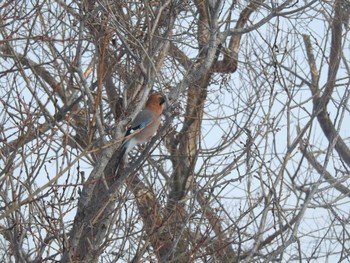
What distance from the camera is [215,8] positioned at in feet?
17.9

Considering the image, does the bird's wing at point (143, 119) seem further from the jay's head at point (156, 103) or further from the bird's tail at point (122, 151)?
the bird's tail at point (122, 151)

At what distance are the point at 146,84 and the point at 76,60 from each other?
0.50 meters

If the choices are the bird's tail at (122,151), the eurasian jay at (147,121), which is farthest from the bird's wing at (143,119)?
the bird's tail at (122,151)

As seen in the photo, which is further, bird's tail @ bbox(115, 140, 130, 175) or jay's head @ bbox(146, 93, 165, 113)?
jay's head @ bbox(146, 93, 165, 113)

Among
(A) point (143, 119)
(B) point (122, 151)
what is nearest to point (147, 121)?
(A) point (143, 119)

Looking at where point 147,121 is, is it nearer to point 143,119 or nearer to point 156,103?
point 143,119

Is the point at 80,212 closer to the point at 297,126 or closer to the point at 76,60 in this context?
the point at 76,60

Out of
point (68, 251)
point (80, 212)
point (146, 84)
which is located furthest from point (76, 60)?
point (68, 251)

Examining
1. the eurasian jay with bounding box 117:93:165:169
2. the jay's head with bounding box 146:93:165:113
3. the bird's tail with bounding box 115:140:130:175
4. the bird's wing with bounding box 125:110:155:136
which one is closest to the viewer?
the bird's tail with bounding box 115:140:130:175

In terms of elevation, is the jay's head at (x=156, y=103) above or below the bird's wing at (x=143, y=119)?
above

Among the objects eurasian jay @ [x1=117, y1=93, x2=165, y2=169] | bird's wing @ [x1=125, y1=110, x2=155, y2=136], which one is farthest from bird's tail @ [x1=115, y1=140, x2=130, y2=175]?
bird's wing @ [x1=125, y1=110, x2=155, y2=136]

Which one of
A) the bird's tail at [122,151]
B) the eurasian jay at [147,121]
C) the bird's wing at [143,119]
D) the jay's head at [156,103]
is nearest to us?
the bird's tail at [122,151]

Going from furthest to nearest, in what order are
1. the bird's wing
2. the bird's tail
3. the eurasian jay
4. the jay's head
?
the jay's head
the bird's wing
the eurasian jay
the bird's tail

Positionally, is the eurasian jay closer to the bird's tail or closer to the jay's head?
the jay's head
